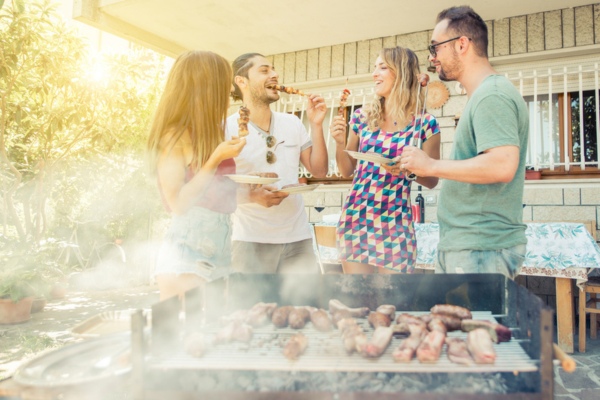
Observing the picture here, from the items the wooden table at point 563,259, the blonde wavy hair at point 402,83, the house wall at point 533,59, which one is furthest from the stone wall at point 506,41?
the blonde wavy hair at point 402,83

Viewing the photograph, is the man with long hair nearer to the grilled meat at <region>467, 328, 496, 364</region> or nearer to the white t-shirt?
the white t-shirt

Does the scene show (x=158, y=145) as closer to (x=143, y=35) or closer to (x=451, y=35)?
(x=451, y=35)

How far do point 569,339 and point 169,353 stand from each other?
388 centimetres

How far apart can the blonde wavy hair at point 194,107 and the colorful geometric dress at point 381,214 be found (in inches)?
34.2

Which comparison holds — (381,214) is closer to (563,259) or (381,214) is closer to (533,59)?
(563,259)

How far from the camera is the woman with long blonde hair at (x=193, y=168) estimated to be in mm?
1857

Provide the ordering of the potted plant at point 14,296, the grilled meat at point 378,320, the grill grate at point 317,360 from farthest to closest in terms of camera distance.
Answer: the potted plant at point 14,296 < the grilled meat at point 378,320 < the grill grate at point 317,360

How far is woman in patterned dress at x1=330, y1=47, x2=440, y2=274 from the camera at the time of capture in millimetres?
2395

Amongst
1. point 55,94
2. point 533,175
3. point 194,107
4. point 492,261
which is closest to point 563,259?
point 533,175

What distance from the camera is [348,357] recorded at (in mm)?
1340

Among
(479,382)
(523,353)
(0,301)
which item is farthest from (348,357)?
(0,301)

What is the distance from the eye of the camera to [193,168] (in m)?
1.95

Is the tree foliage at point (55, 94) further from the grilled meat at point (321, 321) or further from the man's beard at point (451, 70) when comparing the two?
the grilled meat at point (321, 321)

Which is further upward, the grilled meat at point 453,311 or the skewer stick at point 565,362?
the grilled meat at point 453,311
